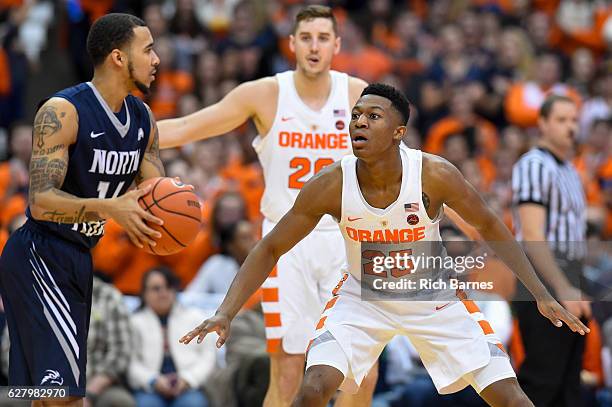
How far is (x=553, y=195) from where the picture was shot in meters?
8.47

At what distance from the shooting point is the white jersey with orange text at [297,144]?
764 centimetres

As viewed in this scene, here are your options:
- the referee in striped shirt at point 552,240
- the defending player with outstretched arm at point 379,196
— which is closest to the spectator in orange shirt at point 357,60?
the referee in striped shirt at point 552,240

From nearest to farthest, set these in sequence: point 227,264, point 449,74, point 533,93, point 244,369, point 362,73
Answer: point 244,369, point 227,264, point 533,93, point 362,73, point 449,74

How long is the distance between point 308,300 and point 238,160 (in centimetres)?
580

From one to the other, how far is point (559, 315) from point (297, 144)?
2.35 meters

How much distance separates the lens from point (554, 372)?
8383 mm

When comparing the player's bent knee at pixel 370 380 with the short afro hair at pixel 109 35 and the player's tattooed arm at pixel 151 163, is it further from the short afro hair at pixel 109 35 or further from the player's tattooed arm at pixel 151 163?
the short afro hair at pixel 109 35

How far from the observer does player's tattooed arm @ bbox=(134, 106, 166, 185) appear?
6555 millimetres

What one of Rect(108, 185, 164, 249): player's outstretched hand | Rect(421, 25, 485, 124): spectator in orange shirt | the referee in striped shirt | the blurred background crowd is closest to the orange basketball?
Rect(108, 185, 164, 249): player's outstretched hand

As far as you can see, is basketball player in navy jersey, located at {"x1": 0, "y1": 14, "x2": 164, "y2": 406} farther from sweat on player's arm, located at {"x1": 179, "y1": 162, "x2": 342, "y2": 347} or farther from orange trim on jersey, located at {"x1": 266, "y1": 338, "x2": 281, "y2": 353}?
orange trim on jersey, located at {"x1": 266, "y1": 338, "x2": 281, "y2": 353}

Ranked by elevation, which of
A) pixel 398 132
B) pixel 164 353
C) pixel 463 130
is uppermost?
pixel 463 130

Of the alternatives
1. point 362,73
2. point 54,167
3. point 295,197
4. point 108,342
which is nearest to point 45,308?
point 54,167

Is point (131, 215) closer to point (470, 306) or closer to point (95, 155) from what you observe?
point (95, 155)

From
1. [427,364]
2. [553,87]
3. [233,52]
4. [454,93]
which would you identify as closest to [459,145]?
[454,93]
